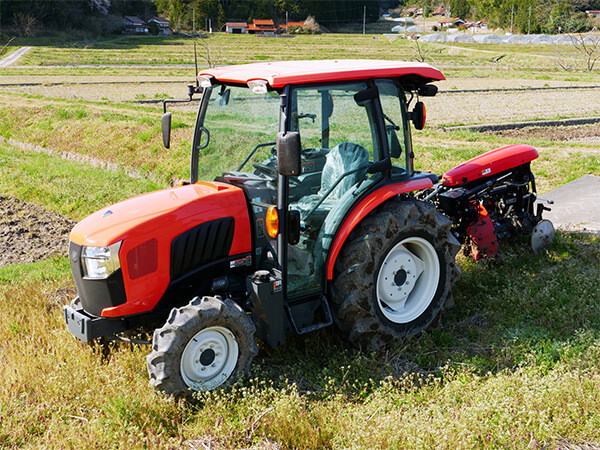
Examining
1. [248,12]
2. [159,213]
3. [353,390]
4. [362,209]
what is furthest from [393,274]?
[248,12]

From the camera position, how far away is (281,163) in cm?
387

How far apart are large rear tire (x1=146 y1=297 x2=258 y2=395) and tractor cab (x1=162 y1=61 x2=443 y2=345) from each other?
11.3 inches

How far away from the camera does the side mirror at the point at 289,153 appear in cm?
383

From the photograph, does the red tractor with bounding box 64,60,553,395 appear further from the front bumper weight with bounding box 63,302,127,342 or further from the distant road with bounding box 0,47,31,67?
the distant road with bounding box 0,47,31,67

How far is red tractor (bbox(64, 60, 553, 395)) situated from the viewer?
162 inches

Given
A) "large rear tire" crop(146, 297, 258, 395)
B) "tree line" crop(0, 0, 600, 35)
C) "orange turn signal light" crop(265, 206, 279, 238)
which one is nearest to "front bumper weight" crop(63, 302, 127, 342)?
"large rear tire" crop(146, 297, 258, 395)

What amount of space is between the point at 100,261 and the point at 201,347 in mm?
936

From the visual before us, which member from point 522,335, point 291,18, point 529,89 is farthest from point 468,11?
point 522,335

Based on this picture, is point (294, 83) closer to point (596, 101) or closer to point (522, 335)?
point (522, 335)

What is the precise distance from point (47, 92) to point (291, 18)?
87399mm

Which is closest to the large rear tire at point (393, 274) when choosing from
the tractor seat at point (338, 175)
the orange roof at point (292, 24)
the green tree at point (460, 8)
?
the tractor seat at point (338, 175)

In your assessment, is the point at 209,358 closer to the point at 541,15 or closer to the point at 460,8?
the point at 541,15

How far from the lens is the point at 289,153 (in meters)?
3.84

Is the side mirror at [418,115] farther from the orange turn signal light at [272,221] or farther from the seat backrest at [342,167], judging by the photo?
the orange turn signal light at [272,221]
